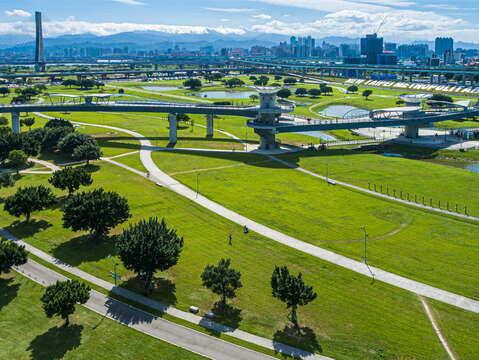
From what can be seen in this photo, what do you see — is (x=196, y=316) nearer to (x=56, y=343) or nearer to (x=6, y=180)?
(x=56, y=343)

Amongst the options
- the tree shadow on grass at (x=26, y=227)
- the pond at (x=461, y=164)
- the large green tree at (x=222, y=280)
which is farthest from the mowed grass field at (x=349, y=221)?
the tree shadow on grass at (x=26, y=227)

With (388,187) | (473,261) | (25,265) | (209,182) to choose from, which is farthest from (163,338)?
(388,187)

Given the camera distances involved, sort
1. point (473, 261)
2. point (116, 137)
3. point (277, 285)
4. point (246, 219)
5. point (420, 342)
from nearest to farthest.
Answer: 1. point (420, 342)
2. point (277, 285)
3. point (473, 261)
4. point (246, 219)
5. point (116, 137)

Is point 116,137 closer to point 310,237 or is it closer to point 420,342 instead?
point 310,237

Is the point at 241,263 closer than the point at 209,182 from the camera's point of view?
Yes

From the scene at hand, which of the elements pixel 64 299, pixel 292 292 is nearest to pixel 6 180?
pixel 64 299

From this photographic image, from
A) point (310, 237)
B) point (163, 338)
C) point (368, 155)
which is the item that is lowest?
point (163, 338)
